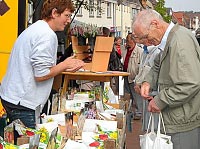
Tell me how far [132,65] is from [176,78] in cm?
561

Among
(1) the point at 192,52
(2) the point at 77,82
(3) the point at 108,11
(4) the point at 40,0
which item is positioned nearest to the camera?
(1) the point at 192,52

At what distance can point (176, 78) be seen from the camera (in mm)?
2910

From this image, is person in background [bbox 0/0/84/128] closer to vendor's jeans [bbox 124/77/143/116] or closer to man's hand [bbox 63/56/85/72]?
man's hand [bbox 63/56/85/72]

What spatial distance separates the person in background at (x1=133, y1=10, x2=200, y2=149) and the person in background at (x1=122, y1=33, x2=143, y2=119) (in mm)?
5311

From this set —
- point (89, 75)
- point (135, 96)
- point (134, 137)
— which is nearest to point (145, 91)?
point (89, 75)

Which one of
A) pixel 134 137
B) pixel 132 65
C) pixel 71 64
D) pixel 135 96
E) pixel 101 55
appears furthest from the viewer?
pixel 135 96

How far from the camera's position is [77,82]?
218 inches

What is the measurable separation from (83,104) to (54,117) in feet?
2.34

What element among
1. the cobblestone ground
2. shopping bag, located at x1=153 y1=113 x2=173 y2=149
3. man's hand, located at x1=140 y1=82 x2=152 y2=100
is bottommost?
the cobblestone ground

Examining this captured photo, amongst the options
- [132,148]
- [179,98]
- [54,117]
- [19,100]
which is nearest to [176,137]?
[179,98]

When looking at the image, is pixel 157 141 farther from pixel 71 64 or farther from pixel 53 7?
pixel 53 7

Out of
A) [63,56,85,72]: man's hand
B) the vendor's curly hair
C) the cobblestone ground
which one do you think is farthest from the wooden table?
the cobblestone ground

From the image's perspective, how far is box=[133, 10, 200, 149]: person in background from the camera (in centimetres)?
289

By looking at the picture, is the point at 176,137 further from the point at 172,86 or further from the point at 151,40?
the point at 151,40
